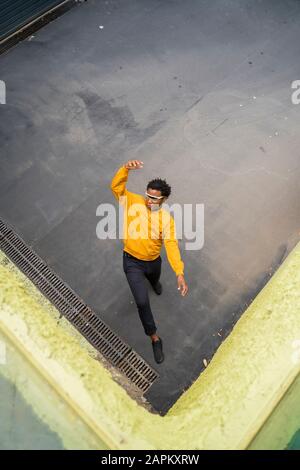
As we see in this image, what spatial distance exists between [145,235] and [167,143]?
174 cm

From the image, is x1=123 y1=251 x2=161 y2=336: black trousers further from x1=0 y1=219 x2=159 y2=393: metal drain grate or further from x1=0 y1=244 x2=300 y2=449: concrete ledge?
x1=0 y1=244 x2=300 y2=449: concrete ledge

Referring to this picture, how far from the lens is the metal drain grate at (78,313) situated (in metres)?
3.15

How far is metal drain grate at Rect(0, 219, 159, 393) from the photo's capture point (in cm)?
315

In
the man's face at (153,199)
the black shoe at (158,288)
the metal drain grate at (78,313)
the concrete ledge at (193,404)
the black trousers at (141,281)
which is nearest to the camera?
the concrete ledge at (193,404)

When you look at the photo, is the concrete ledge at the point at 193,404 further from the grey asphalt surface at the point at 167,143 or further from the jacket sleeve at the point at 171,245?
the grey asphalt surface at the point at 167,143

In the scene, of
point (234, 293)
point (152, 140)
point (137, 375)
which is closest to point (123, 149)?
point (152, 140)

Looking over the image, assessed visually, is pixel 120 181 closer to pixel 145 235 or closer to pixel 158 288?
pixel 145 235

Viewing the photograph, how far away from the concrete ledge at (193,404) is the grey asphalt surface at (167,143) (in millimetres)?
1059

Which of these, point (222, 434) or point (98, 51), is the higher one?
point (98, 51)

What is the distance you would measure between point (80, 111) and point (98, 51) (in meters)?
1.01

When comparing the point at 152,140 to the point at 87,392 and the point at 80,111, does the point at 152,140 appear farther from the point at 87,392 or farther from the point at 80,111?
the point at 87,392

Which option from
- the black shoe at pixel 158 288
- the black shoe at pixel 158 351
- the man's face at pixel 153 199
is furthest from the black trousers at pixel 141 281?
the man's face at pixel 153 199

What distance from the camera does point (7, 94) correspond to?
4543mm

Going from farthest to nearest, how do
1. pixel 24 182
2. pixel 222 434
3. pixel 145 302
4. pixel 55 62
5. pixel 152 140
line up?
pixel 55 62 < pixel 152 140 < pixel 24 182 < pixel 145 302 < pixel 222 434
